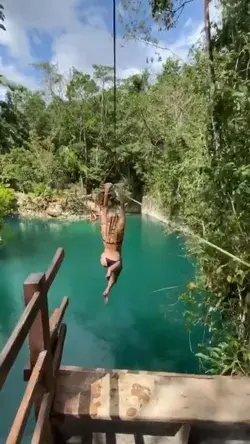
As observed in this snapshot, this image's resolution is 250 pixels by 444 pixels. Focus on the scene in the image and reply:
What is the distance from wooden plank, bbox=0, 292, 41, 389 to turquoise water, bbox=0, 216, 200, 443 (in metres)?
2.39

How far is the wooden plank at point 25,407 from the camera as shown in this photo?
110 centimetres

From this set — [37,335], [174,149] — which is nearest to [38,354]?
[37,335]

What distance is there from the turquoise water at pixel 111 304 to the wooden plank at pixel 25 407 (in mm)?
2304

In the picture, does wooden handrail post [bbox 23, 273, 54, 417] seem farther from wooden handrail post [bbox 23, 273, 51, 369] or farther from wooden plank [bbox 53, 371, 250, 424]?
wooden plank [bbox 53, 371, 250, 424]

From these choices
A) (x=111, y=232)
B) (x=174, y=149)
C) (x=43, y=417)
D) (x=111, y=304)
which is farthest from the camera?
(x=174, y=149)

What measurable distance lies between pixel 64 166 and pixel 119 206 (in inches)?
498

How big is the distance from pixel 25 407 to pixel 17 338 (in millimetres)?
225

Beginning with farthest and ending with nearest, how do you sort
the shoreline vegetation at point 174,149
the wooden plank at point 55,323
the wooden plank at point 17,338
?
the shoreline vegetation at point 174,149 → the wooden plank at point 55,323 → the wooden plank at point 17,338

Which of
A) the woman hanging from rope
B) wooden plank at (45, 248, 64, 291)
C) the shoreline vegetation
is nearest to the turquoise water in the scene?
the shoreline vegetation

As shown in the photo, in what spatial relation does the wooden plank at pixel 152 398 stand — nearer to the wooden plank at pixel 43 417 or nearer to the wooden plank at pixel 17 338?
the wooden plank at pixel 43 417

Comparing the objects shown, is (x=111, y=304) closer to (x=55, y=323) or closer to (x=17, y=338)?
(x=55, y=323)

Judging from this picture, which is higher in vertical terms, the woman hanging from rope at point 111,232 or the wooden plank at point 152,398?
the woman hanging from rope at point 111,232

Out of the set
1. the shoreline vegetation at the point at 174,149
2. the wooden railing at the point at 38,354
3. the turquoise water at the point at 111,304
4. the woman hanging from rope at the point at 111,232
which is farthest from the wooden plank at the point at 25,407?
the turquoise water at the point at 111,304

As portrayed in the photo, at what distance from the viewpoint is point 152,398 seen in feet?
5.77
